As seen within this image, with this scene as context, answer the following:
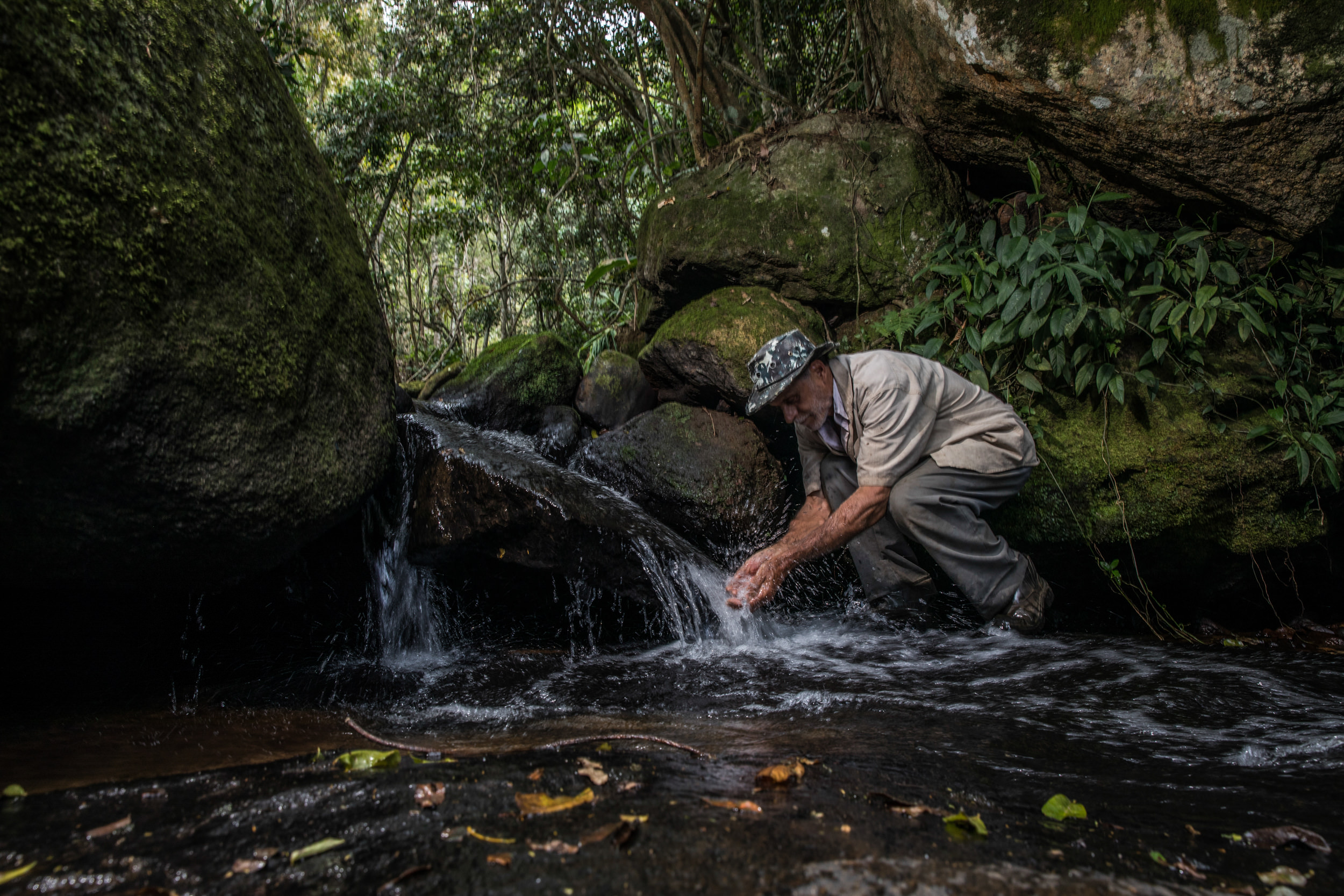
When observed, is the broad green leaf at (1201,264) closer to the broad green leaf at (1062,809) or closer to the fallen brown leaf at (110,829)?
the broad green leaf at (1062,809)

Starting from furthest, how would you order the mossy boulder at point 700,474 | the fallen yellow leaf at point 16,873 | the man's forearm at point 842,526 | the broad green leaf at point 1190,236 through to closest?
the mossy boulder at point 700,474 → the broad green leaf at point 1190,236 → the man's forearm at point 842,526 → the fallen yellow leaf at point 16,873

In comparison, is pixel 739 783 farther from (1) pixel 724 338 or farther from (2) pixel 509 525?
(1) pixel 724 338

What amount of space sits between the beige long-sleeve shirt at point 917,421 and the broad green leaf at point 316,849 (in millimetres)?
2760

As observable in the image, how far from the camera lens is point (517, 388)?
20.9 feet

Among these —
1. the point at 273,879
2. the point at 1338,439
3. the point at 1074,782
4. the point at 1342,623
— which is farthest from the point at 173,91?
the point at 1342,623

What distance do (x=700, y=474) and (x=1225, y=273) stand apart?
3.28 metres

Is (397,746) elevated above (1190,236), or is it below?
below

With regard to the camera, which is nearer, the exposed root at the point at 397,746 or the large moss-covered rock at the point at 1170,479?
the exposed root at the point at 397,746

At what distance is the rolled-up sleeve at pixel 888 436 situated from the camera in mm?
3475

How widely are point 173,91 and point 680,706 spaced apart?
9.62ft

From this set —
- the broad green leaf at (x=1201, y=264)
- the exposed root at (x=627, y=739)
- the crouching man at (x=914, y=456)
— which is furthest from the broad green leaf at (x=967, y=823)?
the broad green leaf at (x=1201, y=264)

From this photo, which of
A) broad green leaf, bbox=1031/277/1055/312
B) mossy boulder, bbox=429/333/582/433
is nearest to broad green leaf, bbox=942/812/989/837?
broad green leaf, bbox=1031/277/1055/312

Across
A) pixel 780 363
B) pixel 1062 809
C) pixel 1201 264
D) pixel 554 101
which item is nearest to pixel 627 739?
pixel 1062 809

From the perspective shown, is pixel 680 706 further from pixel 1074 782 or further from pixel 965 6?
pixel 965 6
